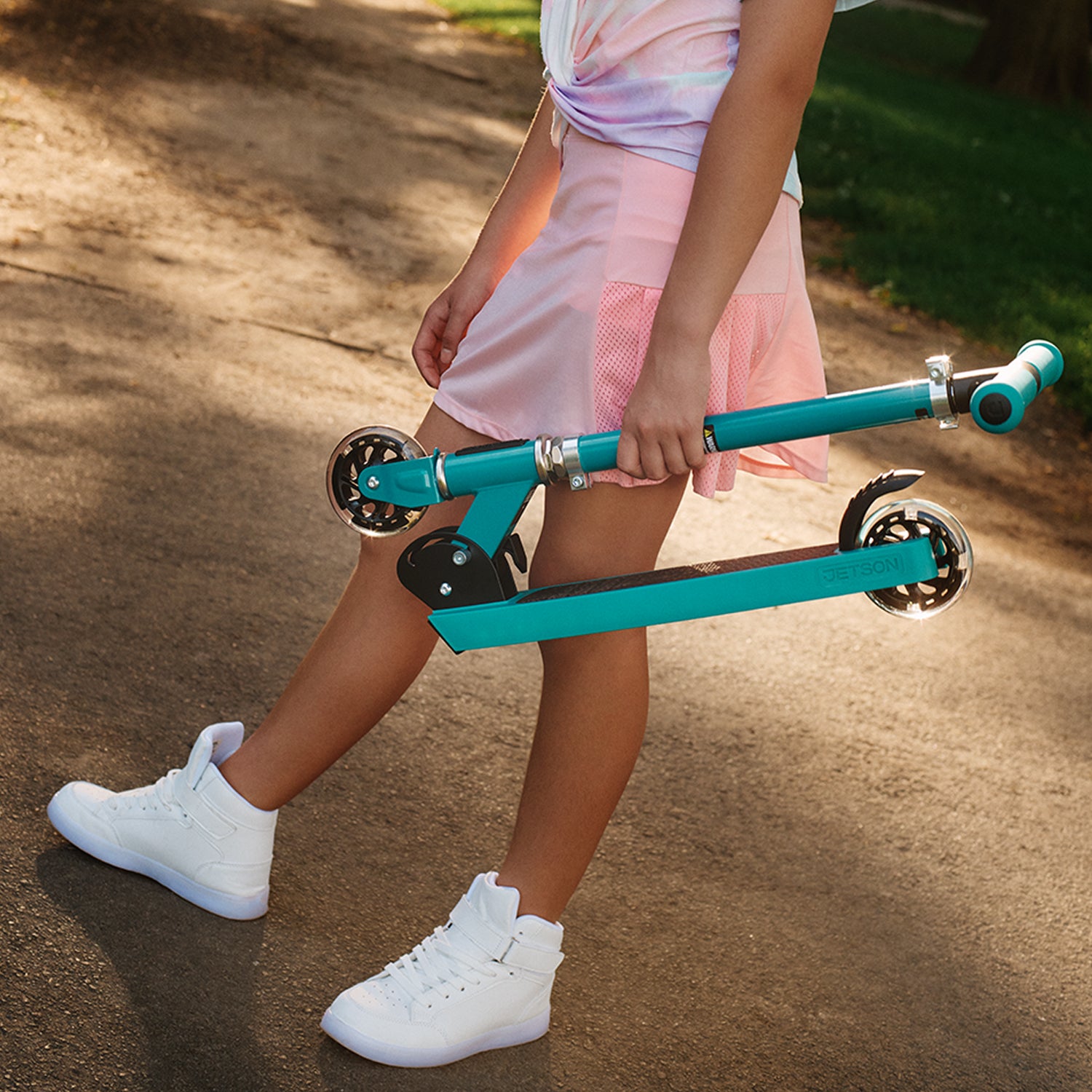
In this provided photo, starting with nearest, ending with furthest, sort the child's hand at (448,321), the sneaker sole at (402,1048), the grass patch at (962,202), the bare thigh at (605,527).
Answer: the bare thigh at (605,527), the sneaker sole at (402,1048), the child's hand at (448,321), the grass patch at (962,202)

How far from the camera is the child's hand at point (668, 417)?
66.7 inches

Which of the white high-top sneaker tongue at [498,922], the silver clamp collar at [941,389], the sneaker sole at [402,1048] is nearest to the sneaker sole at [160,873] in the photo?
the sneaker sole at [402,1048]

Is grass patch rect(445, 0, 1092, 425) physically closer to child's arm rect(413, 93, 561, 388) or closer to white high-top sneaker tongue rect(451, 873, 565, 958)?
child's arm rect(413, 93, 561, 388)

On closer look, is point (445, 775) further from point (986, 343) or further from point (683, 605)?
point (986, 343)

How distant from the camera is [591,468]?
1741mm

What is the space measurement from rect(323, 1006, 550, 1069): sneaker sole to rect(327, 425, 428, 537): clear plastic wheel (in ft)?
2.31

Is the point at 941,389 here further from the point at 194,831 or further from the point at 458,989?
the point at 194,831

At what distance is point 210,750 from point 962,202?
28.4 ft

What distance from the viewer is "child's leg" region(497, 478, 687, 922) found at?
1867 millimetres

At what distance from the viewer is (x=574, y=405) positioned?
183cm

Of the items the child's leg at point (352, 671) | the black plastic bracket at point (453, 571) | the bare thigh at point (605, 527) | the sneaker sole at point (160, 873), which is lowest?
the sneaker sole at point (160, 873)

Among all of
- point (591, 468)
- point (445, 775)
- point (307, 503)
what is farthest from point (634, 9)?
point (307, 503)

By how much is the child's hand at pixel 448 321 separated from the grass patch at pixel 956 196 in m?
4.75

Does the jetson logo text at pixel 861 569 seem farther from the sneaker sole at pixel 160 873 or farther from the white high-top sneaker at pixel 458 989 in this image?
the sneaker sole at pixel 160 873
